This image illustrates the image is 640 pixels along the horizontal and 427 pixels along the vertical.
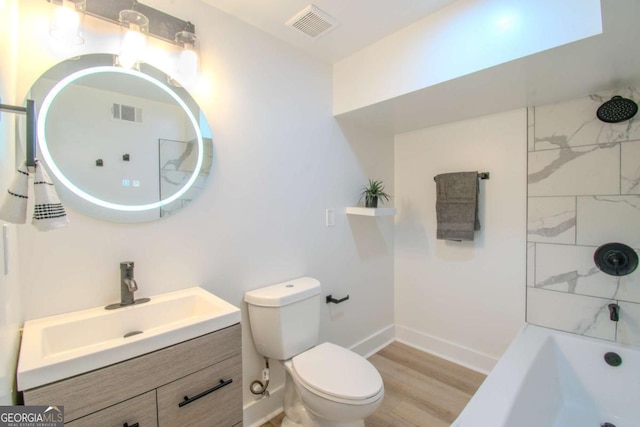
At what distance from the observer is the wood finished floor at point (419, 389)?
182 centimetres

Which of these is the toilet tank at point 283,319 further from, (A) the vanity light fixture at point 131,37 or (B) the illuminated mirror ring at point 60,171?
(A) the vanity light fixture at point 131,37

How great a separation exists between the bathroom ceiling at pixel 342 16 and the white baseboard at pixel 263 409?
90.3 inches

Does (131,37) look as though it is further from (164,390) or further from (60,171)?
(164,390)

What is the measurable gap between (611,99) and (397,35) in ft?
4.50

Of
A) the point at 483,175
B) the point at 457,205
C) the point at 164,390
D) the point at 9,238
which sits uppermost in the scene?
the point at 483,175

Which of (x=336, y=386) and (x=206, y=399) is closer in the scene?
(x=206, y=399)

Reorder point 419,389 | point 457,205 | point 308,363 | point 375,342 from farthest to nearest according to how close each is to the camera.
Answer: point 375,342, point 457,205, point 419,389, point 308,363

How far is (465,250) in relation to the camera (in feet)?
8.02

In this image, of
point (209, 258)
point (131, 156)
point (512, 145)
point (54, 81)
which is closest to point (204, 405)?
point (209, 258)

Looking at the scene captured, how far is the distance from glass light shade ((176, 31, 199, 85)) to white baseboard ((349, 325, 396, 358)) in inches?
89.2

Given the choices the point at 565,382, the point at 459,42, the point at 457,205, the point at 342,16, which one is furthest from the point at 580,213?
the point at 342,16

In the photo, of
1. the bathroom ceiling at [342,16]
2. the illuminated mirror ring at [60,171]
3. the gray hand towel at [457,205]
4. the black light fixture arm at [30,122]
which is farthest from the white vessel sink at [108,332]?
the gray hand towel at [457,205]

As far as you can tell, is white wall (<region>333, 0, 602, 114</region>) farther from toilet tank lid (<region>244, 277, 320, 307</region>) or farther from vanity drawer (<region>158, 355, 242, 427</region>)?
vanity drawer (<region>158, 355, 242, 427</region>)

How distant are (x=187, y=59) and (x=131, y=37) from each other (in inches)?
9.6
